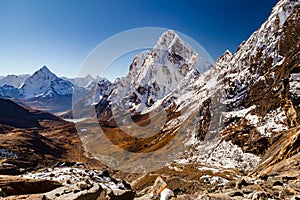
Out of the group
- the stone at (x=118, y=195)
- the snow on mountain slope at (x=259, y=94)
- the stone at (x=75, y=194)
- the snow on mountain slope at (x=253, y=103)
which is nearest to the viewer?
the stone at (x=75, y=194)

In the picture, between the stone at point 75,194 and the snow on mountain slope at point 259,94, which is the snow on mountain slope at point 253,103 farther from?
the stone at point 75,194

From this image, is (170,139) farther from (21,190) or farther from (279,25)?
(21,190)

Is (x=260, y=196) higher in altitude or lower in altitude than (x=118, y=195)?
higher

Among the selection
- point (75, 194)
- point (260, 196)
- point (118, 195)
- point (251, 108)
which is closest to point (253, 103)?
point (251, 108)

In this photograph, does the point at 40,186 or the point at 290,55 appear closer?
the point at 40,186

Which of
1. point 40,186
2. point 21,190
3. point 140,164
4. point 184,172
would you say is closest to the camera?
point 21,190

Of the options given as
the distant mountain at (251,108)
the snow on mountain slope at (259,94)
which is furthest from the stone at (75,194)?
the snow on mountain slope at (259,94)

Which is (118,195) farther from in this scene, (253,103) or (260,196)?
(253,103)

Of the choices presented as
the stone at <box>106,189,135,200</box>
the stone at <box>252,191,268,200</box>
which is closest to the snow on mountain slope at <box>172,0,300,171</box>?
the stone at <box>252,191,268,200</box>

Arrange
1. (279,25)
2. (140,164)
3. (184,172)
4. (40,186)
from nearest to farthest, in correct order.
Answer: (40,186), (184,172), (140,164), (279,25)

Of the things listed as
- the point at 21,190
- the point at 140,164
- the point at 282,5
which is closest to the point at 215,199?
the point at 21,190

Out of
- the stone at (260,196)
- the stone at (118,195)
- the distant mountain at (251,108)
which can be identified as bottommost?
the stone at (118,195)
